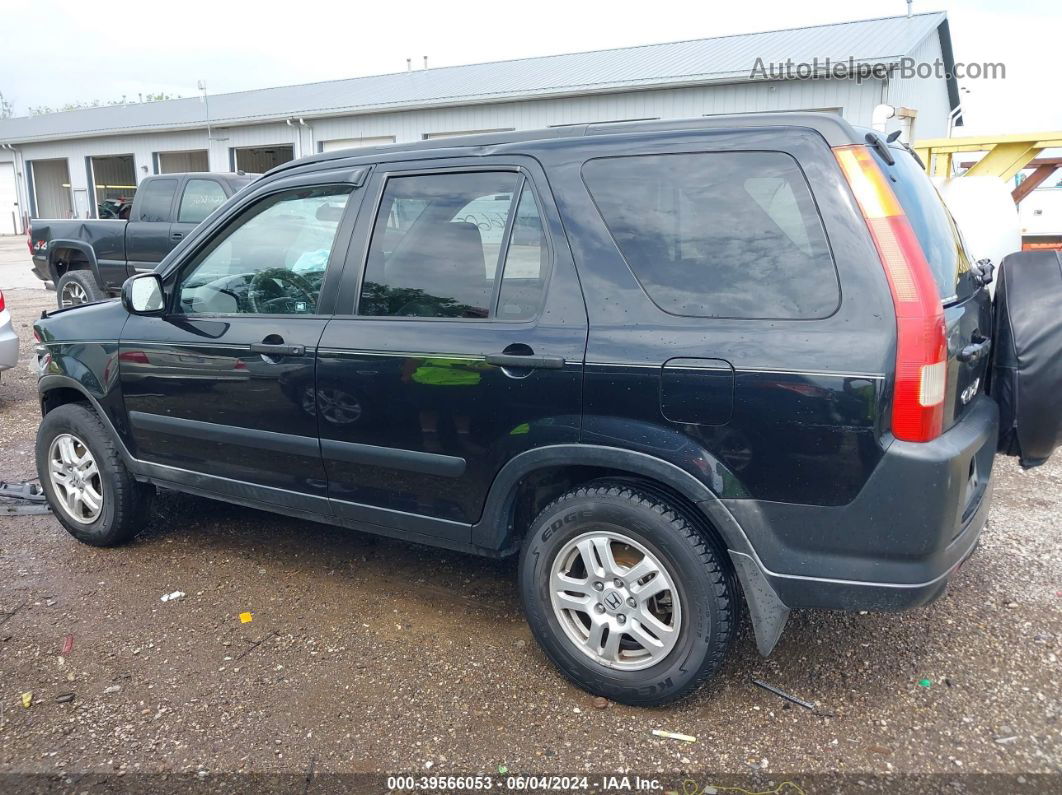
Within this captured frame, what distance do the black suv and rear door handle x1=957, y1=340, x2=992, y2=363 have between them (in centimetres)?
Result: 3

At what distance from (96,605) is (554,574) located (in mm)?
2217

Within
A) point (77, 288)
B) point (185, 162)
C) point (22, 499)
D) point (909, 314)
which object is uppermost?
point (185, 162)

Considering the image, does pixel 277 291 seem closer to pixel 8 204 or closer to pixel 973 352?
pixel 973 352

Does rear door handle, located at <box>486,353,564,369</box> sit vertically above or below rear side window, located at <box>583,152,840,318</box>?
below

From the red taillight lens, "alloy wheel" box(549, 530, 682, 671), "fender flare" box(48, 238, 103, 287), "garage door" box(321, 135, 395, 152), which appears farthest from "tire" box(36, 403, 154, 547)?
"garage door" box(321, 135, 395, 152)

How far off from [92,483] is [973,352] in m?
4.13

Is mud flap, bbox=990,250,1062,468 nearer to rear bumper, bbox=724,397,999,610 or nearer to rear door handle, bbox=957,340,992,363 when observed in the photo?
rear door handle, bbox=957,340,992,363

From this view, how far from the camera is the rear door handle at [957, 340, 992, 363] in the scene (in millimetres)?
2609

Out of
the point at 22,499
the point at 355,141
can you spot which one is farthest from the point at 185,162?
the point at 22,499

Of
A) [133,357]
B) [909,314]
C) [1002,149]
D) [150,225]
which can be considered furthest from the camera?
[150,225]

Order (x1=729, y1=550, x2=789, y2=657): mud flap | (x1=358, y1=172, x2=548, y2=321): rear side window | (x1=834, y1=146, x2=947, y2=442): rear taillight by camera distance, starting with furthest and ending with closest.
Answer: (x1=358, y1=172, x2=548, y2=321): rear side window < (x1=729, y1=550, x2=789, y2=657): mud flap < (x1=834, y1=146, x2=947, y2=442): rear taillight

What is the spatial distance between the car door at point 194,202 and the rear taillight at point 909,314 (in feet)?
29.6

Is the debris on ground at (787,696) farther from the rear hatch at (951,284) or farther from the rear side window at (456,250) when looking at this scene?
the rear side window at (456,250)

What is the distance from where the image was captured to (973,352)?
2691 mm
